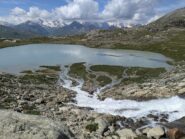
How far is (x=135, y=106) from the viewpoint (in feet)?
202

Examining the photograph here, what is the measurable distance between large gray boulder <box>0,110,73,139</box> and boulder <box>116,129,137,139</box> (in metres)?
26.5

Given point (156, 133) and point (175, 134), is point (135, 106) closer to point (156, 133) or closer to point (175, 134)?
point (156, 133)

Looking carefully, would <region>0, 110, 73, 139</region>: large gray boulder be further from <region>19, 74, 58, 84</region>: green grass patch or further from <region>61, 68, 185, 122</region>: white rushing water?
<region>19, 74, 58, 84</region>: green grass patch

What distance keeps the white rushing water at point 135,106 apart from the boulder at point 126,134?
10.2 meters

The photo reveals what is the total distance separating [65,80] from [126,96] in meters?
26.6

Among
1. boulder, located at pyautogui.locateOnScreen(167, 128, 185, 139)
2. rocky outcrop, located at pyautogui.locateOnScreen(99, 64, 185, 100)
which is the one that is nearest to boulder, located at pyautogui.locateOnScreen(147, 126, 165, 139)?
boulder, located at pyautogui.locateOnScreen(167, 128, 185, 139)

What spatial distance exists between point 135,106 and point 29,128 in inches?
1890

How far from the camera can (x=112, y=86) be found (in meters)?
84.1

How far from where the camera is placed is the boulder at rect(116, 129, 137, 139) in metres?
41.3

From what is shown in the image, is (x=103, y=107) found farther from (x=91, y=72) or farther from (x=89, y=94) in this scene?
(x=91, y=72)

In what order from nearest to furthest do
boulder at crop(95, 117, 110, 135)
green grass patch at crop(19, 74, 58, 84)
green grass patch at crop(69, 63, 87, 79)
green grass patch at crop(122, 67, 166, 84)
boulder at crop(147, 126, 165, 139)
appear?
1. boulder at crop(147, 126, 165, 139)
2. boulder at crop(95, 117, 110, 135)
3. green grass patch at crop(19, 74, 58, 84)
4. green grass patch at crop(122, 67, 166, 84)
5. green grass patch at crop(69, 63, 87, 79)

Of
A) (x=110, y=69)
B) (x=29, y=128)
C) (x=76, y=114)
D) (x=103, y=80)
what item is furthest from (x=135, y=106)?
(x=29, y=128)

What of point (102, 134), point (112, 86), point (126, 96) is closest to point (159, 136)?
point (102, 134)

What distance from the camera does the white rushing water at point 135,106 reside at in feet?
183
